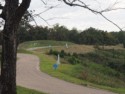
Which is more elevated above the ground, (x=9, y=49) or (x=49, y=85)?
(x=9, y=49)

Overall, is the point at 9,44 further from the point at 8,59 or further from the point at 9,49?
the point at 8,59

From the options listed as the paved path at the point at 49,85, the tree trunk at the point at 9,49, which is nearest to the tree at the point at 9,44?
the tree trunk at the point at 9,49

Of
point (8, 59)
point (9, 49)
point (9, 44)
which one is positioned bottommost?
point (8, 59)

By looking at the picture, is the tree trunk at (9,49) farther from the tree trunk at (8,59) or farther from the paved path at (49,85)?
the paved path at (49,85)

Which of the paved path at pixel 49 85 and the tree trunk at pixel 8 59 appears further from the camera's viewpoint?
the paved path at pixel 49 85

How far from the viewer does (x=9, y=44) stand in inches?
410

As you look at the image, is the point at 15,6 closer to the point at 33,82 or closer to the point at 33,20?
the point at 33,20

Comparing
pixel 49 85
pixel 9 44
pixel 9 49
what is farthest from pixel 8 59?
pixel 49 85

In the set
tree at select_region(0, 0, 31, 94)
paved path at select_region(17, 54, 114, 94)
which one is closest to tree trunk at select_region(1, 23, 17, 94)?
tree at select_region(0, 0, 31, 94)

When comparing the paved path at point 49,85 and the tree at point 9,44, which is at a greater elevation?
the tree at point 9,44

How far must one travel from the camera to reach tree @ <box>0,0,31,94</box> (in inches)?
408

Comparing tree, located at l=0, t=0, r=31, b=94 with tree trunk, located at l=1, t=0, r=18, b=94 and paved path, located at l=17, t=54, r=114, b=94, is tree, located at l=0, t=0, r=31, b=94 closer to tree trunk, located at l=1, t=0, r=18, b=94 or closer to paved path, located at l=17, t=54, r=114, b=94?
tree trunk, located at l=1, t=0, r=18, b=94

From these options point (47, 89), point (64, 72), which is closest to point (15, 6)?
point (47, 89)

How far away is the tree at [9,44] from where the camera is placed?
34.0 feet
